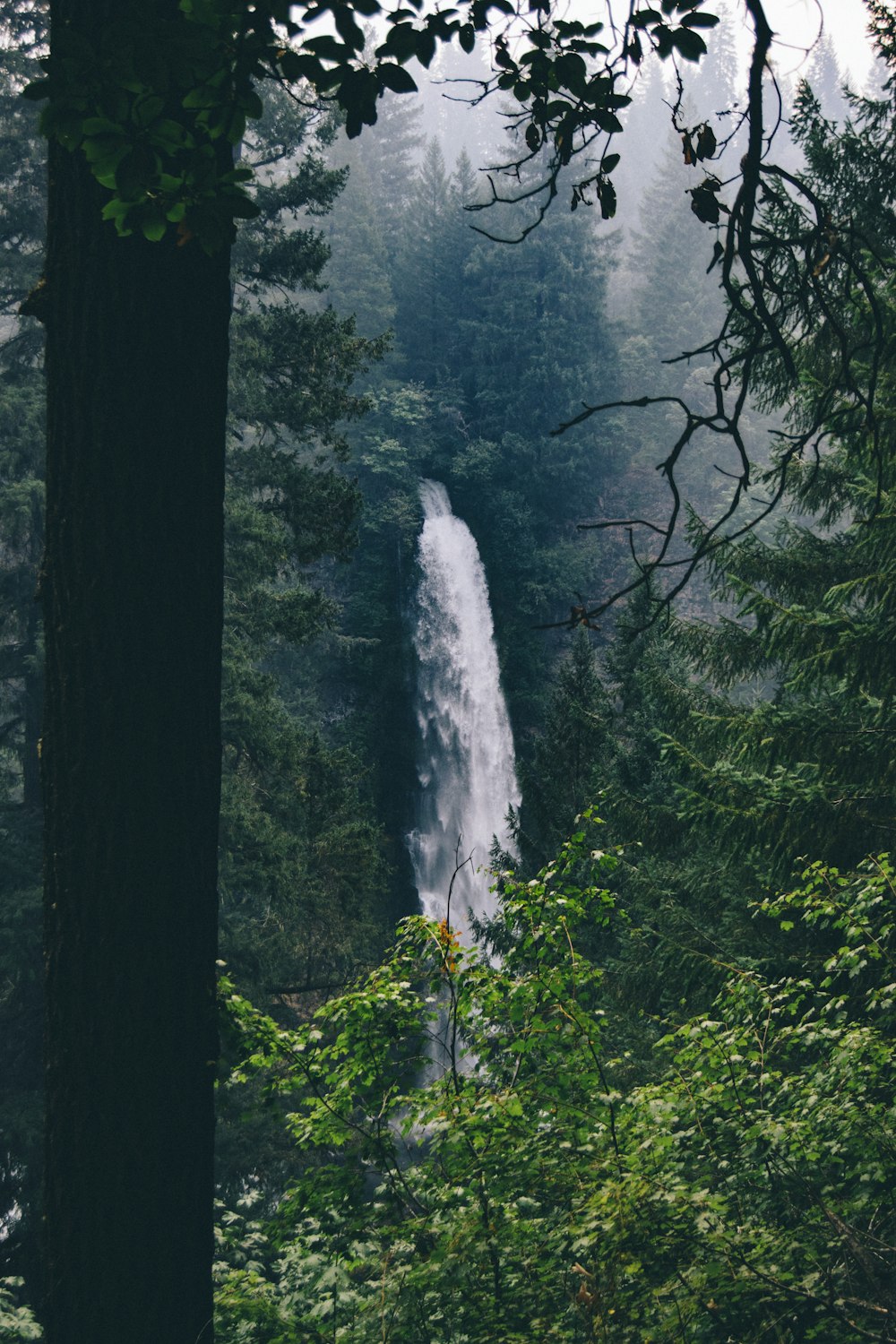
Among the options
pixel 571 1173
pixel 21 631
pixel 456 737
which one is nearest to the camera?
pixel 571 1173

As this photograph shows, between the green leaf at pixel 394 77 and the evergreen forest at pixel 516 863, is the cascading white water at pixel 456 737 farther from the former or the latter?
the green leaf at pixel 394 77

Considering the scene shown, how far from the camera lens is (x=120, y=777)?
2.24 meters

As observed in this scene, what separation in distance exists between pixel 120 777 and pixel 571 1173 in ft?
6.92

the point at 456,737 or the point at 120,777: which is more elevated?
the point at 456,737

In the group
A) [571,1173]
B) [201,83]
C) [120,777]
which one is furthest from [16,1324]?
[201,83]

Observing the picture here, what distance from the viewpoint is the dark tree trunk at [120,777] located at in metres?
2.20

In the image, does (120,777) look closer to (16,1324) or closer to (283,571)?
(16,1324)

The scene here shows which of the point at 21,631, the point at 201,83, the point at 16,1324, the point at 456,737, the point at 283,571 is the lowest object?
the point at 16,1324

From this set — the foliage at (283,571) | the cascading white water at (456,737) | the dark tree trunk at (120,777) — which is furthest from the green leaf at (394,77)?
the cascading white water at (456,737)

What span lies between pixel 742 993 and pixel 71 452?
3342 millimetres

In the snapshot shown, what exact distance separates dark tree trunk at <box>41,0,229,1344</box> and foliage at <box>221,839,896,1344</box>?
1.17 meters

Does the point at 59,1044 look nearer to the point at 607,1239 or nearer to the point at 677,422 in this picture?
the point at 607,1239

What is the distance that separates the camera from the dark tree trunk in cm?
220

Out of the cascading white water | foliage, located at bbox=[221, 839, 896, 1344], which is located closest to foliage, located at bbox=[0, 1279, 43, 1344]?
foliage, located at bbox=[221, 839, 896, 1344]
